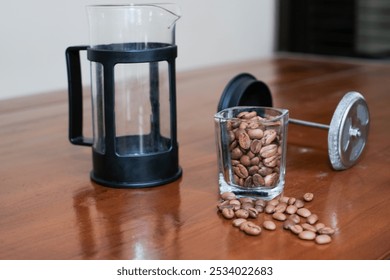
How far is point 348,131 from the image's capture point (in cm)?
98

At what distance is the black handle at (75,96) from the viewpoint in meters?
0.96

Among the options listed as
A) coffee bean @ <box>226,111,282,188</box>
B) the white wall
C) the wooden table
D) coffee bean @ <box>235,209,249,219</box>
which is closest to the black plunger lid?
the wooden table

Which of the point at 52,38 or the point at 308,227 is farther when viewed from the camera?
the point at 52,38

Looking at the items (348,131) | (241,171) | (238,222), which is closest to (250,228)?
(238,222)

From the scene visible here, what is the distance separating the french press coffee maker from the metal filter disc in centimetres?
25

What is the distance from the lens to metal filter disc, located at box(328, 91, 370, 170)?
0.95m

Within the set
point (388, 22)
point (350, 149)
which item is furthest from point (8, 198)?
point (388, 22)

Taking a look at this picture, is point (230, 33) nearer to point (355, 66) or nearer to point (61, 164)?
point (355, 66)

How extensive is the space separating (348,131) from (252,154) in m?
0.21

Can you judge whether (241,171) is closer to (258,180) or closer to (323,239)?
(258,180)

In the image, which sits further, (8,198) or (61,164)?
(61,164)

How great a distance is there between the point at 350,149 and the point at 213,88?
0.84 metres

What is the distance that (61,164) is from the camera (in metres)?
1.05
